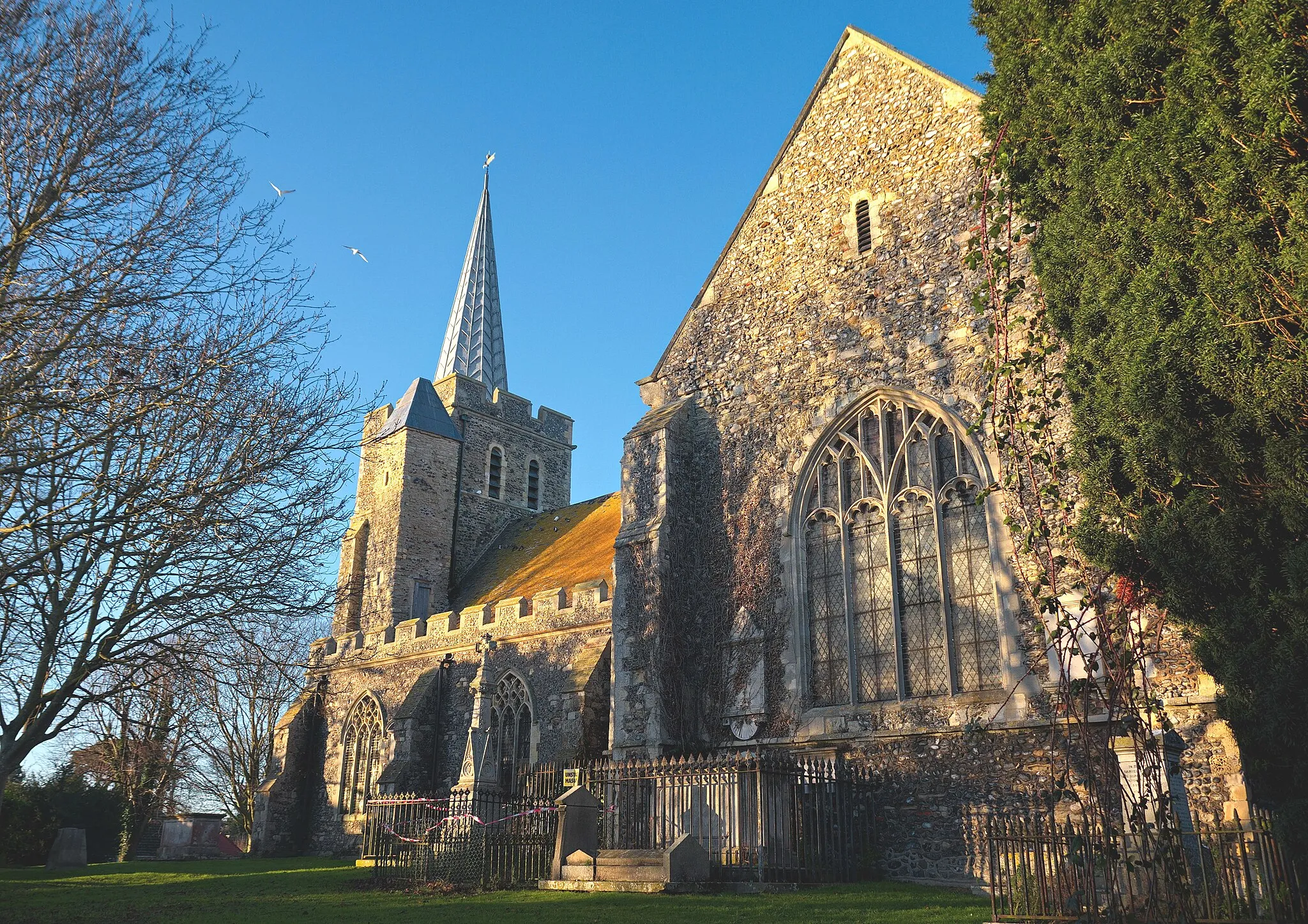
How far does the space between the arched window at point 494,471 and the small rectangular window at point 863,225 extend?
17.7 metres

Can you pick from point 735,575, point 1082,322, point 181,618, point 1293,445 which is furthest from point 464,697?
point 1293,445

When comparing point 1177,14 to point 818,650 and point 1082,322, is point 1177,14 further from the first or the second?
point 818,650

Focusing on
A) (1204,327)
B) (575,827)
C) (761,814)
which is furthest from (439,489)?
(1204,327)

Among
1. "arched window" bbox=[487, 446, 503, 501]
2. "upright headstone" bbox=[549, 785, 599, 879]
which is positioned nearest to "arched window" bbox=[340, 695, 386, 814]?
"arched window" bbox=[487, 446, 503, 501]

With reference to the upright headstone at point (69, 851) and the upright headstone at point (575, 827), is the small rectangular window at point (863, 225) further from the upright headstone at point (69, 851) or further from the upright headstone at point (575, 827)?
the upright headstone at point (69, 851)

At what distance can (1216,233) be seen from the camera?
7914mm

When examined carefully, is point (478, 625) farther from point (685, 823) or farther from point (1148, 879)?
point (1148, 879)

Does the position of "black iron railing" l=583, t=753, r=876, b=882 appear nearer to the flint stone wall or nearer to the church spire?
the flint stone wall

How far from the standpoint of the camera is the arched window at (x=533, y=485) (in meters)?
31.5

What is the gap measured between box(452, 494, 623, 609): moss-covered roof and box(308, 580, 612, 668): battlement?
91 cm

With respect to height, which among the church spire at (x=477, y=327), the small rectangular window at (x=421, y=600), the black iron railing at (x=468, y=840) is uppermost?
the church spire at (x=477, y=327)

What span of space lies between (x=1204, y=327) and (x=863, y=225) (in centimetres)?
752

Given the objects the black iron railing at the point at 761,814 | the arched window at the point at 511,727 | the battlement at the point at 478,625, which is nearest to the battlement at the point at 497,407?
the battlement at the point at 478,625

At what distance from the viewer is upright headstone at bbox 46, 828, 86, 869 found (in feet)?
65.6
